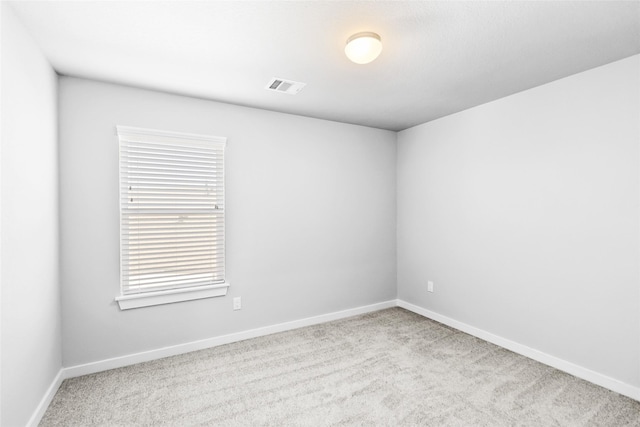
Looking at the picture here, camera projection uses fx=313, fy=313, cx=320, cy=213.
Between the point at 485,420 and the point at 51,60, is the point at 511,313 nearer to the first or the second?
the point at 485,420

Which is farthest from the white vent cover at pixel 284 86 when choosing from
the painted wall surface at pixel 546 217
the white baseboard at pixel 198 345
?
the white baseboard at pixel 198 345

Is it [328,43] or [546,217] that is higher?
[328,43]

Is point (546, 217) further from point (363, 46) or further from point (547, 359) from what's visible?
point (363, 46)

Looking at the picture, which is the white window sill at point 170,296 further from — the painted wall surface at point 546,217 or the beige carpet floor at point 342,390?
the painted wall surface at point 546,217

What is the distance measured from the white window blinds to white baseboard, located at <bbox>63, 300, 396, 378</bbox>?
0.56 m

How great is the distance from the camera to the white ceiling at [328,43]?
5.58ft

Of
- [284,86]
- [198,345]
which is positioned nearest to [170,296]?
[198,345]

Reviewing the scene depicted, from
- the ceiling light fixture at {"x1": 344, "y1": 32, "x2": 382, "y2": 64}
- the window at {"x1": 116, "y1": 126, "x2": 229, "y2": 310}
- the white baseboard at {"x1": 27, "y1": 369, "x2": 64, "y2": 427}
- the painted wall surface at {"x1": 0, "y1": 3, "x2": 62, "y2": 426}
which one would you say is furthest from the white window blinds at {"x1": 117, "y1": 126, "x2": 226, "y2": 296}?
the ceiling light fixture at {"x1": 344, "y1": 32, "x2": 382, "y2": 64}

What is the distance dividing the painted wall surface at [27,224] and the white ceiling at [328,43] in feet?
0.96

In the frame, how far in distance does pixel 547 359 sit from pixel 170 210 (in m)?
Answer: 3.61

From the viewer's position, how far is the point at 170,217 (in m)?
2.88

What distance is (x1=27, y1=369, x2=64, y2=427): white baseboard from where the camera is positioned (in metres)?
1.94

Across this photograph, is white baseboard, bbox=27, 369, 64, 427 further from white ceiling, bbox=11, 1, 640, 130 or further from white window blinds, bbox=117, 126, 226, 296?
white ceiling, bbox=11, 1, 640, 130

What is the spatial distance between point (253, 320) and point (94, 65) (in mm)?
2645
